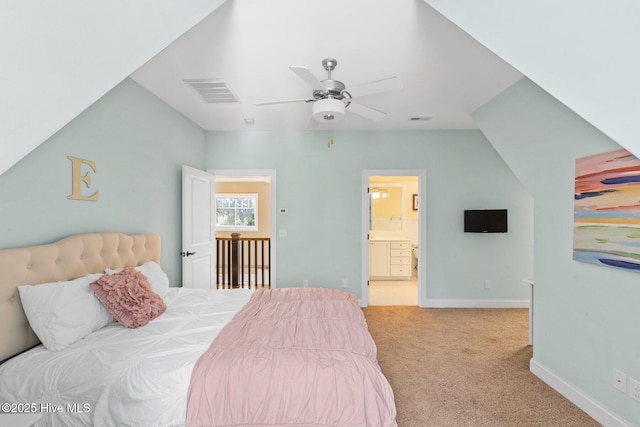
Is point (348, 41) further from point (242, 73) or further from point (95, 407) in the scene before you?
point (95, 407)

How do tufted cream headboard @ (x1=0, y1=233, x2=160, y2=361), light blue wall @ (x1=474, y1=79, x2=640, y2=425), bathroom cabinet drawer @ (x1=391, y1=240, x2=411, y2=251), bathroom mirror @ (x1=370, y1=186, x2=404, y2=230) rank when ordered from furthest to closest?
bathroom mirror @ (x1=370, y1=186, x2=404, y2=230), bathroom cabinet drawer @ (x1=391, y1=240, x2=411, y2=251), light blue wall @ (x1=474, y1=79, x2=640, y2=425), tufted cream headboard @ (x1=0, y1=233, x2=160, y2=361)

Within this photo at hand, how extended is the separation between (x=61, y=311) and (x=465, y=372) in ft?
10.2

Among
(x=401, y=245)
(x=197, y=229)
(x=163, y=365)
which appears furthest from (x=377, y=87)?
(x=401, y=245)

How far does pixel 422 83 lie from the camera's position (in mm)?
2791

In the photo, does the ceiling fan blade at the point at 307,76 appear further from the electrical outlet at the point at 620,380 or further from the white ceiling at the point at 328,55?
the electrical outlet at the point at 620,380

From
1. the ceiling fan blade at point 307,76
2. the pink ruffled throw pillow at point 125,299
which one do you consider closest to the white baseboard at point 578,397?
the ceiling fan blade at point 307,76

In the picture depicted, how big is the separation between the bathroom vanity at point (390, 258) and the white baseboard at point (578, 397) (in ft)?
11.3

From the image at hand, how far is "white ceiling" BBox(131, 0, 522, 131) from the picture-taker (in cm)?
186

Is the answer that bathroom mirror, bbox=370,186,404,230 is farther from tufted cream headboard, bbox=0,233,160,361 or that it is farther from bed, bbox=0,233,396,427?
tufted cream headboard, bbox=0,233,160,361

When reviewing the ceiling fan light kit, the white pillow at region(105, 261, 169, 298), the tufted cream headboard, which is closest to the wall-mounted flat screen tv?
the ceiling fan light kit

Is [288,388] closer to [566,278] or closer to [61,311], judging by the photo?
[61,311]

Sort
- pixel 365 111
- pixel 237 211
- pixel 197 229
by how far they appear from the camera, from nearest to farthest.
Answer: pixel 365 111
pixel 197 229
pixel 237 211

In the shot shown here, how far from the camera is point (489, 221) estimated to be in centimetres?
405

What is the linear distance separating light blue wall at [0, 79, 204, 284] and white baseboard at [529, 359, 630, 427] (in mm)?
3916
